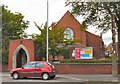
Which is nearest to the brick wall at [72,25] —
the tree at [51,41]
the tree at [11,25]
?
the tree at [11,25]

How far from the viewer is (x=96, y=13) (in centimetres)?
2645

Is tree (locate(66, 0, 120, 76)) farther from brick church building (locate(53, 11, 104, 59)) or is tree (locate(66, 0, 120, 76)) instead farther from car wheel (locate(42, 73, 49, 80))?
brick church building (locate(53, 11, 104, 59))

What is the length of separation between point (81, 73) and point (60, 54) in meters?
7.87

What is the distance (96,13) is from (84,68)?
802 centimetres

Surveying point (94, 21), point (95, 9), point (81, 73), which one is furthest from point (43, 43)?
point (95, 9)

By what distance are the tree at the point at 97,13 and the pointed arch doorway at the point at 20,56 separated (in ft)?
32.4

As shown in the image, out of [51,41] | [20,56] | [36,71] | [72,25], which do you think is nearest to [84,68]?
[51,41]

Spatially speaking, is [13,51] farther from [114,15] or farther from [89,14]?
[114,15]

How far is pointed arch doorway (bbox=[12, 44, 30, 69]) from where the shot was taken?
34.8 m

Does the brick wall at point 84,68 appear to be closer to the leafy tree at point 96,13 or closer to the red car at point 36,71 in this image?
the leafy tree at point 96,13

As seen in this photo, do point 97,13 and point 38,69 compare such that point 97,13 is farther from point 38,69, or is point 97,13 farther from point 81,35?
point 81,35

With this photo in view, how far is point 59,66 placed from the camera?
3266cm

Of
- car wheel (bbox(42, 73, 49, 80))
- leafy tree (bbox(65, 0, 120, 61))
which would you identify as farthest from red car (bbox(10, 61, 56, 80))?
leafy tree (bbox(65, 0, 120, 61))

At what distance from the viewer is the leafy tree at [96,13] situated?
2338 cm
